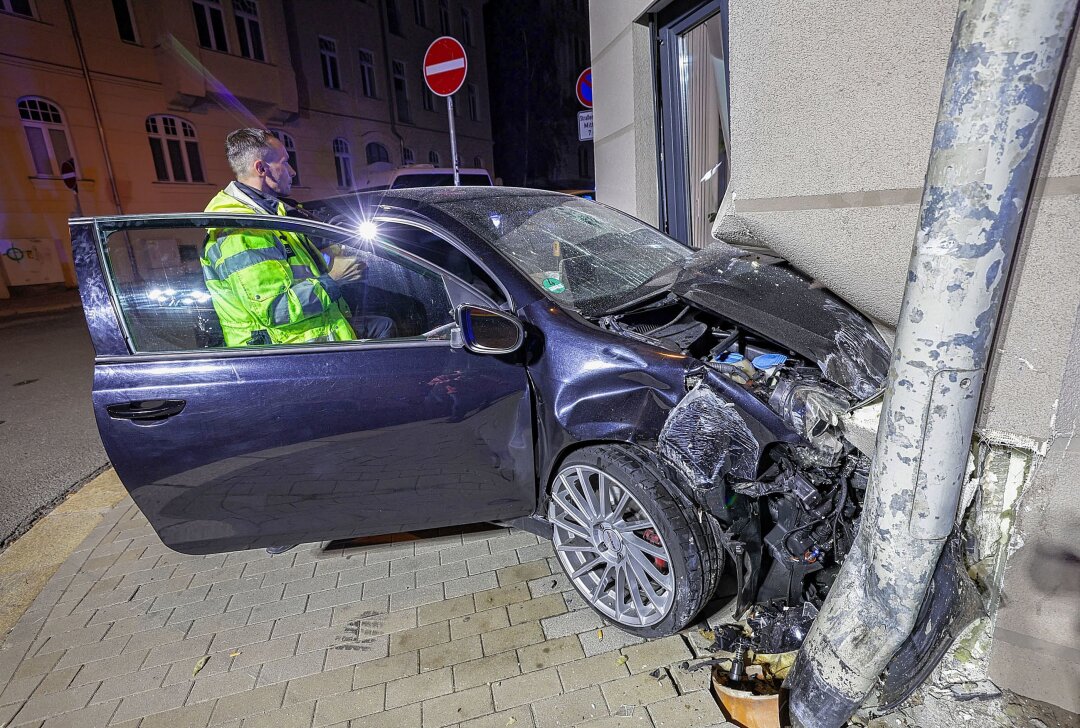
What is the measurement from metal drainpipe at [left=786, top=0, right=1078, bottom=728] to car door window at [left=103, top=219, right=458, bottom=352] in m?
1.67

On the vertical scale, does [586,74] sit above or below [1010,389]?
above

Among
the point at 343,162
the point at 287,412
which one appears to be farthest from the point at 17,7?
the point at 287,412

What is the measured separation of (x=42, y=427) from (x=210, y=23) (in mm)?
16238

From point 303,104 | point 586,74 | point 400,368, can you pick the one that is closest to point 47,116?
point 303,104

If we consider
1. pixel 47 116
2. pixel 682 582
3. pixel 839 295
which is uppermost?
pixel 47 116

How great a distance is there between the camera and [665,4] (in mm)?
4816

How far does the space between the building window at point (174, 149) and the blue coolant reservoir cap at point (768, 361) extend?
61.3ft

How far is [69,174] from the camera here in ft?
47.3

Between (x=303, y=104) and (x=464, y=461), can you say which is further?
(x=303, y=104)

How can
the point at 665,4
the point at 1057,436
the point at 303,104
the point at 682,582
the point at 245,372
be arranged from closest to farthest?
the point at 1057,436 < the point at 682,582 < the point at 245,372 < the point at 665,4 < the point at 303,104

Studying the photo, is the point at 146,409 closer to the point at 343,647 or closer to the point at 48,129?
the point at 343,647

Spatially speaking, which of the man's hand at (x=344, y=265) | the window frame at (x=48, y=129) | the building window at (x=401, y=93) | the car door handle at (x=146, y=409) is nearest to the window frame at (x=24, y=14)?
the window frame at (x=48, y=129)

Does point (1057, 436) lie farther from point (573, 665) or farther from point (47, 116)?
point (47, 116)

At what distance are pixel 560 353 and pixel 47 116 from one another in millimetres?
18386
